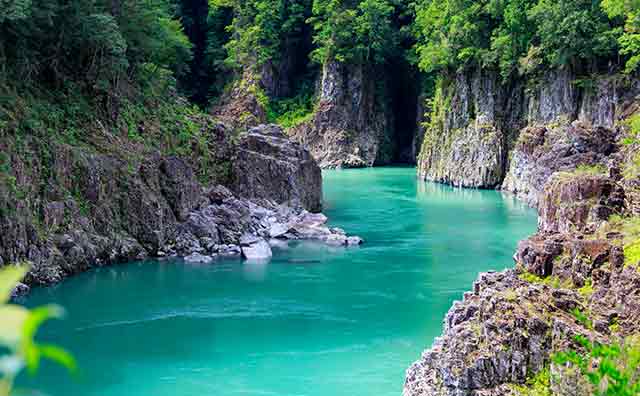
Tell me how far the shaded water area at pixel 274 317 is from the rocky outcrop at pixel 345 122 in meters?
36.6

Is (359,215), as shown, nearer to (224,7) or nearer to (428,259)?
(428,259)

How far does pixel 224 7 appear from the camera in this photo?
72.4 m

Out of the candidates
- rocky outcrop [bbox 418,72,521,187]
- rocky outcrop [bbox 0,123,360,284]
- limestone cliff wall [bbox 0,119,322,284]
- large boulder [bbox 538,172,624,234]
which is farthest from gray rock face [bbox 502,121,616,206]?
large boulder [bbox 538,172,624,234]

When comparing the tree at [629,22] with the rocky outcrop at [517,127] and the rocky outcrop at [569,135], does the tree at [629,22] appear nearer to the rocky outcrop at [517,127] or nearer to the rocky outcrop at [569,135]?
the rocky outcrop at [569,135]

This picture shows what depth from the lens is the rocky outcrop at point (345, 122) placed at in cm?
7219

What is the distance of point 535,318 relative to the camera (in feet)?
38.6

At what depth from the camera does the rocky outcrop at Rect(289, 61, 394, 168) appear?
237 feet

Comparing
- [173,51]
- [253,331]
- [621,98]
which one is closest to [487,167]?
[621,98]

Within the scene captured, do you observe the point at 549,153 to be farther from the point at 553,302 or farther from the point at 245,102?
the point at 553,302

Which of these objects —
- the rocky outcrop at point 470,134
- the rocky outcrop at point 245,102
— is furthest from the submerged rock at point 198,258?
the rocky outcrop at point 470,134

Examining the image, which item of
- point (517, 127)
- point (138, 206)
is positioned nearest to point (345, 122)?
point (517, 127)

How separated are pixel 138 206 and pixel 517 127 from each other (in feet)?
109

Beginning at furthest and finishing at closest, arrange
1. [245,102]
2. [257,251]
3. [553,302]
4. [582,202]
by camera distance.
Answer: [245,102] < [257,251] < [582,202] < [553,302]

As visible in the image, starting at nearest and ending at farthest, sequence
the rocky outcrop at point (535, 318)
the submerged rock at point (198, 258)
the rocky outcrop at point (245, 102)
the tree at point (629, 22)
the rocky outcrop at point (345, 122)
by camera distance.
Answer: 1. the rocky outcrop at point (535, 318)
2. the submerged rock at point (198, 258)
3. the tree at point (629, 22)
4. the rocky outcrop at point (245, 102)
5. the rocky outcrop at point (345, 122)
